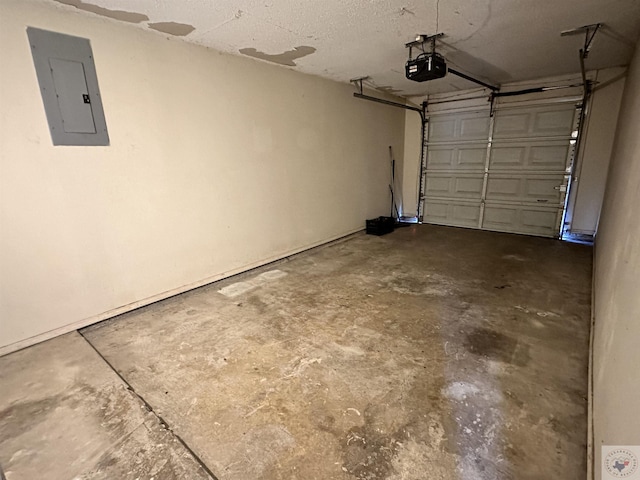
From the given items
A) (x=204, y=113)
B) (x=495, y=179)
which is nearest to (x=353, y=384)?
(x=204, y=113)

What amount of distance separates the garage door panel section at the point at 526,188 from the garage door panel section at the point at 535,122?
24.9 inches

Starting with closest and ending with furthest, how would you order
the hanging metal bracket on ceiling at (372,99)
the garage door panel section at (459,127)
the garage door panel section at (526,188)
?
the hanging metal bracket on ceiling at (372,99) < the garage door panel section at (526,188) < the garage door panel section at (459,127)

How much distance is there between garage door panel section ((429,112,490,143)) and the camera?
5.25 m

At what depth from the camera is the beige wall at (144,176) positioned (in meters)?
2.11

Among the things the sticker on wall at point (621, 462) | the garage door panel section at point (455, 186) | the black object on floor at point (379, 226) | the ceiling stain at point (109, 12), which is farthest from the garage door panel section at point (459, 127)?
the sticker on wall at point (621, 462)

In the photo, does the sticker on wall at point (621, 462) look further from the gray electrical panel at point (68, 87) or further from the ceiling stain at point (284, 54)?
the ceiling stain at point (284, 54)

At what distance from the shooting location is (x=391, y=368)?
1.93 m

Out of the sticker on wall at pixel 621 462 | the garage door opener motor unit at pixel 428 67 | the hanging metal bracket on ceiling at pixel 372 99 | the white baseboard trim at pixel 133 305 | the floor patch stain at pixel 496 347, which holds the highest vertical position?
the hanging metal bracket on ceiling at pixel 372 99

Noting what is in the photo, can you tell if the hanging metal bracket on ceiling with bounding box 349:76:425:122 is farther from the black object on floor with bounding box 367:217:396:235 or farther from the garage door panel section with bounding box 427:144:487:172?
the black object on floor with bounding box 367:217:396:235

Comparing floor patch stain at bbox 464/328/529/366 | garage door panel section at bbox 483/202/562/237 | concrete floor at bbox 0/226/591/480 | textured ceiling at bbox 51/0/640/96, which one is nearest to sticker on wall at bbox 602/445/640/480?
concrete floor at bbox 0/226/591/480

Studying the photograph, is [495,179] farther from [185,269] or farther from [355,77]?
[185,269]

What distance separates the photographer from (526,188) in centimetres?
501

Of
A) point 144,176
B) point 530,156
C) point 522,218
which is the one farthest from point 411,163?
point 144,176

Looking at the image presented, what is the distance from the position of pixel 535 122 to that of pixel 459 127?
1137mm
